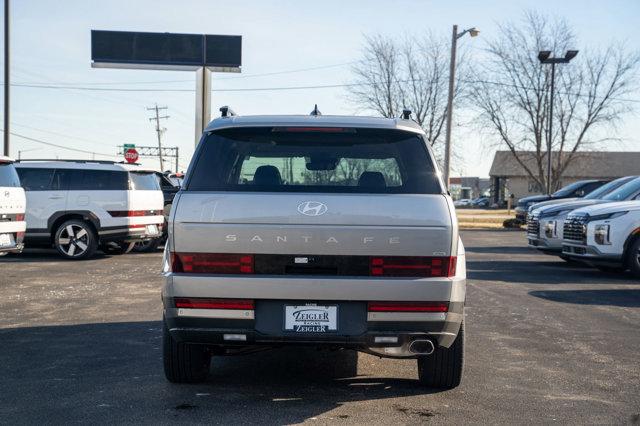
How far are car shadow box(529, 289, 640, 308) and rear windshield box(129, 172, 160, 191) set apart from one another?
8088 millimetres

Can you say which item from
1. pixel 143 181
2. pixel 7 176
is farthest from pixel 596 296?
pixel 143 181

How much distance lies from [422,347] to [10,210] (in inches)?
315

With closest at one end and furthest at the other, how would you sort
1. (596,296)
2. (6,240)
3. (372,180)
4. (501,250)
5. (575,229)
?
(372,180)
(596,296)
(6,240)
(575,229)
(501,250)

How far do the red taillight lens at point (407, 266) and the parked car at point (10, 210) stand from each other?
772 centimetres

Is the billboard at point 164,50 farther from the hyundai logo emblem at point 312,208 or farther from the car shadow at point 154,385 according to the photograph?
the hyundai logo emblem at point 312,208

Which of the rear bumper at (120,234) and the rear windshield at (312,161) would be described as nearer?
the rear windshield at (312,161)

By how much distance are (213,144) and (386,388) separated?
212 cm

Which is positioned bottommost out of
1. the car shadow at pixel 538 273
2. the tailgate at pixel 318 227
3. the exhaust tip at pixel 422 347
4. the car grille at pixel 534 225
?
the car shadow at pixel 538 273

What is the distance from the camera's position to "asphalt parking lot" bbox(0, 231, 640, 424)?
4.84 m

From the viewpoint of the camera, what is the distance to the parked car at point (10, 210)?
1083 centimetres

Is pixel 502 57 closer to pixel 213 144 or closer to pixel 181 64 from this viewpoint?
pixel 181 64

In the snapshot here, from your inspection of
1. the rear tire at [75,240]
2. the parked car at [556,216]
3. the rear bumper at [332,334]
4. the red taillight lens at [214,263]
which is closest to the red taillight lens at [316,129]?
the red taillight lens at [214,263]

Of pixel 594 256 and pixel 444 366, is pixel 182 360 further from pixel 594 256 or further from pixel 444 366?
pixel 594 256

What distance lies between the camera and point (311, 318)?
15.6 feet
